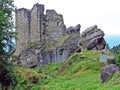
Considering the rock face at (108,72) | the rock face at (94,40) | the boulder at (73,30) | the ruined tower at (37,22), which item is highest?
the ruined tower at (37,22)

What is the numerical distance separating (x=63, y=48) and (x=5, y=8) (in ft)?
125

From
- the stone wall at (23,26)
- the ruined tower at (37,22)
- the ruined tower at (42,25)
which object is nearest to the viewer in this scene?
the ruined tower at (42,25)

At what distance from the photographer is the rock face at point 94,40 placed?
76875mm

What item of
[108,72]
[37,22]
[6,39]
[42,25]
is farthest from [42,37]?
[108,72]

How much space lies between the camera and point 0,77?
44344 millimetres

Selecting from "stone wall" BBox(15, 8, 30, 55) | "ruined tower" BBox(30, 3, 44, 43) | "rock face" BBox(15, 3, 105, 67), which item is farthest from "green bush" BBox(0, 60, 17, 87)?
"stone wall" BBox(15, 8, 30, 55)

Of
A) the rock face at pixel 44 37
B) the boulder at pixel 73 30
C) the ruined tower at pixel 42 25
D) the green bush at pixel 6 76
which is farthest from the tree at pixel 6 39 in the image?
the ruined tower at pixel 42 25

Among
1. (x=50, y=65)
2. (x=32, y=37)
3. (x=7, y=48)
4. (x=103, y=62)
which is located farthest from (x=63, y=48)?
(x=7, y=48)

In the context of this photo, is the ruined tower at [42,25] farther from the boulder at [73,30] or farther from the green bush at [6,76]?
the green bush at [6,76]

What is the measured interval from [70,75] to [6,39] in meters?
18.1

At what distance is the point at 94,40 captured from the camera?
7694cm

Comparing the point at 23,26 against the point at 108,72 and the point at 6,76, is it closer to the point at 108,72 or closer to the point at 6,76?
the point at 6,76

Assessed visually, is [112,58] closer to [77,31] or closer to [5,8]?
[5,8]

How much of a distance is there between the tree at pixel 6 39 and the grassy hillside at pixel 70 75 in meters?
1.51
